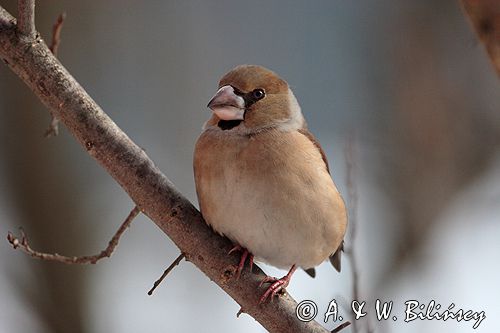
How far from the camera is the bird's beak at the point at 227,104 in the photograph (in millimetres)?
3031

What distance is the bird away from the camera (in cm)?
291

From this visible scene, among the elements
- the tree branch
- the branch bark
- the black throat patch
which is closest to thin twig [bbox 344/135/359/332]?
the branch bark

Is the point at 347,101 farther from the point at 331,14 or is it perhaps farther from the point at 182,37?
the point at 182,37

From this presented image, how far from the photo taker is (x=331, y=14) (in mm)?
7344

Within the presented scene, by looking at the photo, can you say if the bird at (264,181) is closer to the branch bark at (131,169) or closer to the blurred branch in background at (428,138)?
the branch bark at (131,169)

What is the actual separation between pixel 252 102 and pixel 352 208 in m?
0.59

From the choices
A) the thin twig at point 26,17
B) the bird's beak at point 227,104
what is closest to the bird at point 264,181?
the bird's beak at point 227,104

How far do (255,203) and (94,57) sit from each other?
395 cm

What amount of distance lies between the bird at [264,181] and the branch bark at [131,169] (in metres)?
0.08

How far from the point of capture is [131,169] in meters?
2.66

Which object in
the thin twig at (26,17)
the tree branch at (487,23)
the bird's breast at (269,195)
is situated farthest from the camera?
the bird's breast at (269,195)

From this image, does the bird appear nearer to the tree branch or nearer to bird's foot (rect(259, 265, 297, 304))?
bird's foot (rect(259, 265, 297, 304))

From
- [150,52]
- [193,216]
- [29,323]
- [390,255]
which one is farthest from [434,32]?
[193,216]

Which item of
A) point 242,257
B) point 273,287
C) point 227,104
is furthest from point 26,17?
point 273,287
